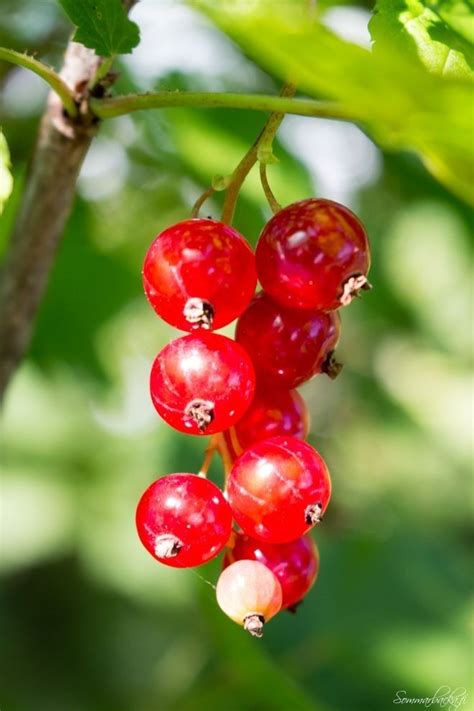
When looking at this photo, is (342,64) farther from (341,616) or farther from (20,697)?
(20,697)

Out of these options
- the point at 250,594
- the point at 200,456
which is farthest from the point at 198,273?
the point at 200,456

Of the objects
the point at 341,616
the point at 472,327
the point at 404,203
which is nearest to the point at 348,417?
the point at 472,327

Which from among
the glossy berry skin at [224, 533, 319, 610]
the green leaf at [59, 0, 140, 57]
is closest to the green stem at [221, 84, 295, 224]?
the green leaf at [59, 0, 140, 57]

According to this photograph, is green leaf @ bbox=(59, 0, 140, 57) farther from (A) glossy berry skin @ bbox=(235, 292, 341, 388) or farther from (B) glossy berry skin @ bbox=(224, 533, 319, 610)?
(B) glossy berry skin @ bbox=(224, 533, 319, 610)

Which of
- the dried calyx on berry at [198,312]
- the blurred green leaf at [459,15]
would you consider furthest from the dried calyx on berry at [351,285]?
the blurred green leaf at [459,15]

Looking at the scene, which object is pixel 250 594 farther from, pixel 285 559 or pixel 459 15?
pixel 459 15
